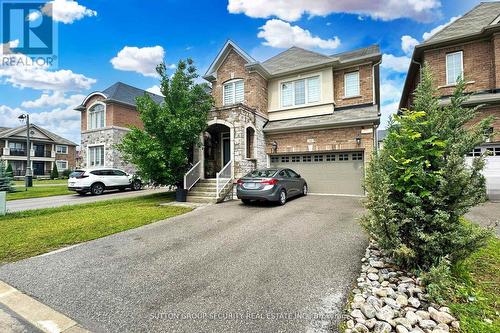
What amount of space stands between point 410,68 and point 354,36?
4161 mm

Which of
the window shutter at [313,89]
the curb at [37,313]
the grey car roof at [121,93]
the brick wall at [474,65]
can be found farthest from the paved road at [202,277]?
the grey car roof at [121,93]

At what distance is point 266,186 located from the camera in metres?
9.02

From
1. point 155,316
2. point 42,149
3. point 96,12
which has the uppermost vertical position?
point 96,12

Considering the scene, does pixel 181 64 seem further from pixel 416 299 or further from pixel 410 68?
pixel 410 68

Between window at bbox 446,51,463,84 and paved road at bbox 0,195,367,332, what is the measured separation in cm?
1148

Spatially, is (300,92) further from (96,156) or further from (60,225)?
(96,156)

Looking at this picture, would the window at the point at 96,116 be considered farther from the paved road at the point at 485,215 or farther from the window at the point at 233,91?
the paved road at the point at 485,215

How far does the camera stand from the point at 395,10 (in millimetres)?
11453

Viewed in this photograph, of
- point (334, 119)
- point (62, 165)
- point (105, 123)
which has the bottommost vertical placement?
point (62, 165)

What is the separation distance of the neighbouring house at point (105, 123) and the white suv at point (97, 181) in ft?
15.1

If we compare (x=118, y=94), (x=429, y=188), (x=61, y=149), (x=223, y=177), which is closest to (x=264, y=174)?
(x=223, y=177)

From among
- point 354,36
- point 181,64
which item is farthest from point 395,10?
point 181,64

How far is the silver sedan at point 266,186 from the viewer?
9016 millimetres

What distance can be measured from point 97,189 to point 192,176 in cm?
818
